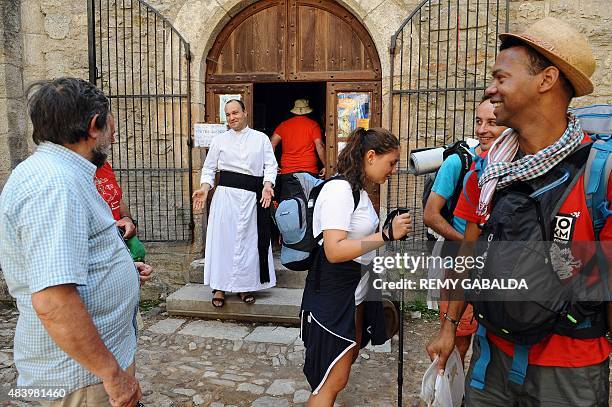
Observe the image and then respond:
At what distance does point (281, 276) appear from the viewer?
206 inches

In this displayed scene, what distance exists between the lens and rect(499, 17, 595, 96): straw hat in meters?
1.46

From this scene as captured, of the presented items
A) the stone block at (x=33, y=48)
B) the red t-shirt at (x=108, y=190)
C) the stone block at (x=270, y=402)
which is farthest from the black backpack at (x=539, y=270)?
the stone block at (x=33, y=48)

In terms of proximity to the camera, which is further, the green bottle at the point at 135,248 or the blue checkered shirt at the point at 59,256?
the green bottle at the point at 135,248

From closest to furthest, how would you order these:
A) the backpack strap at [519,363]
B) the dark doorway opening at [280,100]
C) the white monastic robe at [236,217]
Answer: the backpack strap at [519,363]
the white monastic robe at [236,217]
the dark doorway opening at [280,100]

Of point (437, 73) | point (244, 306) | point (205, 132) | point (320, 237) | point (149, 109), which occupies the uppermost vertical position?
point (437, 73)

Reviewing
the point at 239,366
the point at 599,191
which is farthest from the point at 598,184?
the point at 239,366

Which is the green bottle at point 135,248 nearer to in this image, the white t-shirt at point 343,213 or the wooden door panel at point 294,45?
the white t-shirt at point 343,213

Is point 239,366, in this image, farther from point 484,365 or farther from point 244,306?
point 484,365

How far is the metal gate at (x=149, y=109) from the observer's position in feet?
17.7

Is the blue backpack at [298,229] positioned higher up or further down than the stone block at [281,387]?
higher up

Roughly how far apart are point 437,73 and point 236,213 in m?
2.34

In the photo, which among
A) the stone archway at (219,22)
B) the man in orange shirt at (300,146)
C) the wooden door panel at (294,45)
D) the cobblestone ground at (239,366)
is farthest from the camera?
the man in orange shirt at (300,146)

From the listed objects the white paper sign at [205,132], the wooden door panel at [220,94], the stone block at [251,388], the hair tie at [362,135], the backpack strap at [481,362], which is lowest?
the stone block at [251,388]

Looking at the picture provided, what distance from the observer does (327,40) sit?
5.35 m
